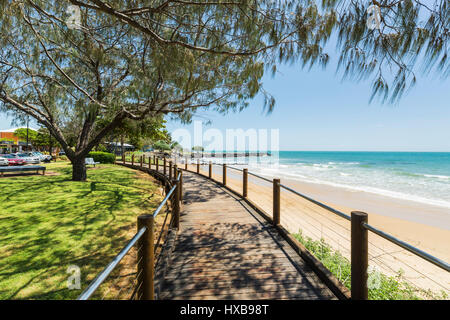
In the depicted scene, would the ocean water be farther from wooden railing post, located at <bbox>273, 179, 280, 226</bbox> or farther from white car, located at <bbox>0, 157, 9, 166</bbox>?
white car, located at <bbox>0, 157, 9, 166</bbox>

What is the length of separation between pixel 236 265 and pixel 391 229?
731cm

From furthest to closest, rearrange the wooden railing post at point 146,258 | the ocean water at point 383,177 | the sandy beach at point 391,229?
1. the ocean water at point 383,177
2. the sandy beach at point 391,229
3. the wooden railing post at point 146,258

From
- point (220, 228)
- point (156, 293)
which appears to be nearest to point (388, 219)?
point (220, 228)

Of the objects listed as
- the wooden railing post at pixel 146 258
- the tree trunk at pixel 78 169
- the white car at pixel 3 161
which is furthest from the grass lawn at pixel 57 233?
the white car at pixel 3 161

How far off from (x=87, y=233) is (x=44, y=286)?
1.80 metres

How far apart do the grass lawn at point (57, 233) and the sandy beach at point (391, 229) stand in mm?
4744

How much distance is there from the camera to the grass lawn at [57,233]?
3.08 meters

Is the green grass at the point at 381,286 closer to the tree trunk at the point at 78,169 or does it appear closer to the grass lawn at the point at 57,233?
the grass lawn at the point at 57,233

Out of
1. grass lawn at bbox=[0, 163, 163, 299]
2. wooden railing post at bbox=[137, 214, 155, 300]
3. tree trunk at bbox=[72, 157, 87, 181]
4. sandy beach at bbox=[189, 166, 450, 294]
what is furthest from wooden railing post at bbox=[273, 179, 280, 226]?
tree trunk at bbox=[72, 157, 87, 181]

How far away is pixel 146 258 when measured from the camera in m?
1.96

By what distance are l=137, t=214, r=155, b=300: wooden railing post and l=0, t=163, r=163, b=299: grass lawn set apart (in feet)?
5.30

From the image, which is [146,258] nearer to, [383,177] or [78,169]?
[78,169]

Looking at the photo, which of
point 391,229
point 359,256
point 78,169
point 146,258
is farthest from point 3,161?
point 391,229

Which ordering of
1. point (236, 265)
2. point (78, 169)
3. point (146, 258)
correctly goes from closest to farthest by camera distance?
point (146, 258)
point (236, 265)
point (78, 169)
